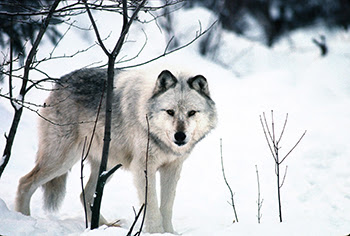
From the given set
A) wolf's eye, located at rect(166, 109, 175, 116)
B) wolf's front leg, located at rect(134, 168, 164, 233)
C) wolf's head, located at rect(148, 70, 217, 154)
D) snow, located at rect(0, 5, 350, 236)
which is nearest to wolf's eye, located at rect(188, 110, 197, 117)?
wolf's head, located at rect(148, 70, 217, 154)

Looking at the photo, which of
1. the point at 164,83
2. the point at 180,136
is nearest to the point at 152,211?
the point at 180,136

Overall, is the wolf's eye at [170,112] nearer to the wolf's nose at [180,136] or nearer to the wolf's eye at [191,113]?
the wolf's eye at [191,113]

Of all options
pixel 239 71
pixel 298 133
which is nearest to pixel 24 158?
pixel 298 133

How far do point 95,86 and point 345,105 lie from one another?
6324 mm

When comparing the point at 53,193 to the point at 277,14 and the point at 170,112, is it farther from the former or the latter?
the point at 277,14

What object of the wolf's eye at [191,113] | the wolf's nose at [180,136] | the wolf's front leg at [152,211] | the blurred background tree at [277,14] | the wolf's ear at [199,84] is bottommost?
the wolf's front leg at [152,211]

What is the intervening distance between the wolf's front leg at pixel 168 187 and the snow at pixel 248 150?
32cm

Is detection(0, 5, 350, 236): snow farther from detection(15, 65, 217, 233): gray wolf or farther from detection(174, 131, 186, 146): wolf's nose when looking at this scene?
detection(174, 131, 186, 146): wolf's nose

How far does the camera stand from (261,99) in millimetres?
10086

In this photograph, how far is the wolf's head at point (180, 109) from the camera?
168 inches

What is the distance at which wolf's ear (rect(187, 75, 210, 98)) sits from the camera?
448 centimetres

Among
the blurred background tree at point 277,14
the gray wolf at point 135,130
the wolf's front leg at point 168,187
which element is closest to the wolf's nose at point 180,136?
the gray wolf at point 135,130

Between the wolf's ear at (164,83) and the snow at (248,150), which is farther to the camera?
the snow at (248,150)

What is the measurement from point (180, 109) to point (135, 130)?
623 millimetres
